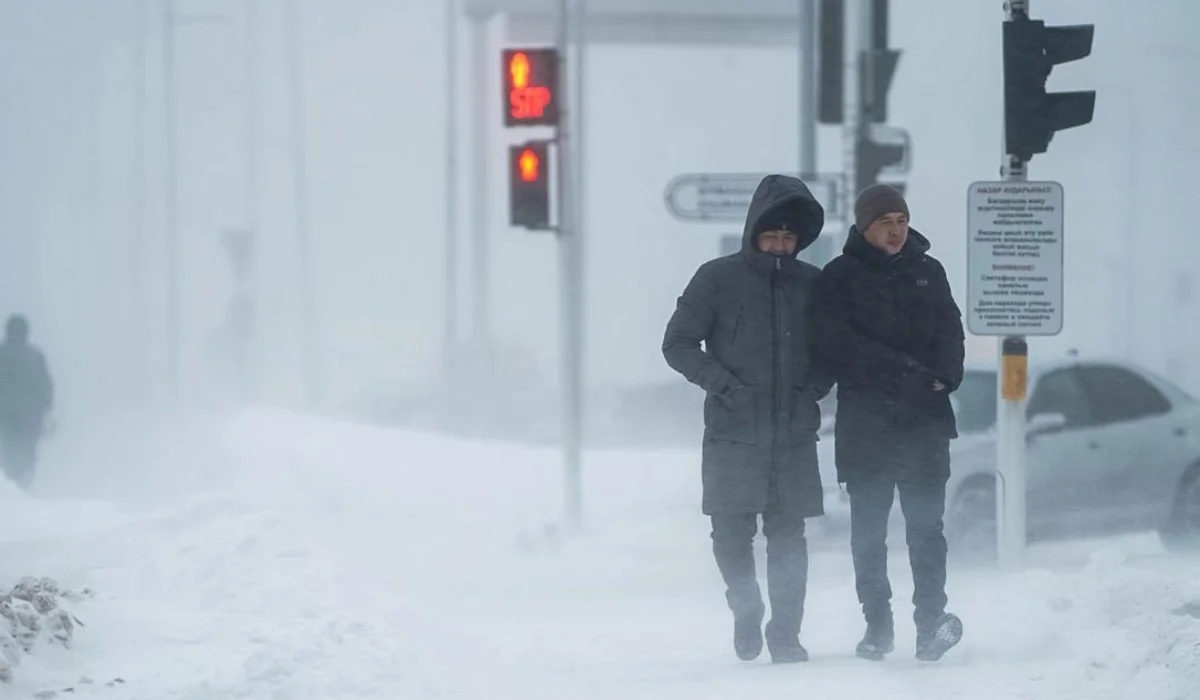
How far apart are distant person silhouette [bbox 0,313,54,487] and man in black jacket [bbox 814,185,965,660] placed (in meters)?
8.44

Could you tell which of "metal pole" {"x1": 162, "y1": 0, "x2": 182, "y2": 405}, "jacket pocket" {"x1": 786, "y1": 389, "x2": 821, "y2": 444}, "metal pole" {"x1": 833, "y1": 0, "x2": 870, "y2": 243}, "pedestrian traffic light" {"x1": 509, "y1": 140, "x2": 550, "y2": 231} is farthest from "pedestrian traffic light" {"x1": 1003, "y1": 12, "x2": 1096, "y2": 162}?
"metal pole" {"x1": 162, "y1": 0, "x2": 182, "y2": 405}

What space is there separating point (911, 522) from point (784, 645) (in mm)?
637

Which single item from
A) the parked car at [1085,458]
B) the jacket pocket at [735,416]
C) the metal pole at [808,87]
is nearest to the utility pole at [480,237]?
the metal pole at [808,87]

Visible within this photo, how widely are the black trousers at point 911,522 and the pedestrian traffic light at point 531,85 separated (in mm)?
5255

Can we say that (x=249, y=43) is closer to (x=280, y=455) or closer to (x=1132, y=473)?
(x=280, y=455)

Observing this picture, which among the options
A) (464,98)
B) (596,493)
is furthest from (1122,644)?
(464,98)

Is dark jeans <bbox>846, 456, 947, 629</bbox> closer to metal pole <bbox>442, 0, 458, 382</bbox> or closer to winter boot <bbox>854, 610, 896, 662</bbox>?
winter boot <bbox>854, 610, 896, 662</bbox>

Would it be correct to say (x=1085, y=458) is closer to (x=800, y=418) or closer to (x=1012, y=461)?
(x=1012, y=461)

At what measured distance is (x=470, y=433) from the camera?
2180 cm

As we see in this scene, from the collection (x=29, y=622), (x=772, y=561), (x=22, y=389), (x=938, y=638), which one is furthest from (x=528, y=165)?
(x=29, y=622)

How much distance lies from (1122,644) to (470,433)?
16693 millimetres

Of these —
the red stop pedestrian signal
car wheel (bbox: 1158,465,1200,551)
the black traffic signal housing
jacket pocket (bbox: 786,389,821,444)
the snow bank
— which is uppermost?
the black traffic signal housing

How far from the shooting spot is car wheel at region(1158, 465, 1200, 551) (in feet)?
32.5

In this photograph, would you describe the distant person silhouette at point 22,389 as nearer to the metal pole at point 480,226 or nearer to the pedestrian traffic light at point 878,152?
the pedestrian traffic light at point 878,152
